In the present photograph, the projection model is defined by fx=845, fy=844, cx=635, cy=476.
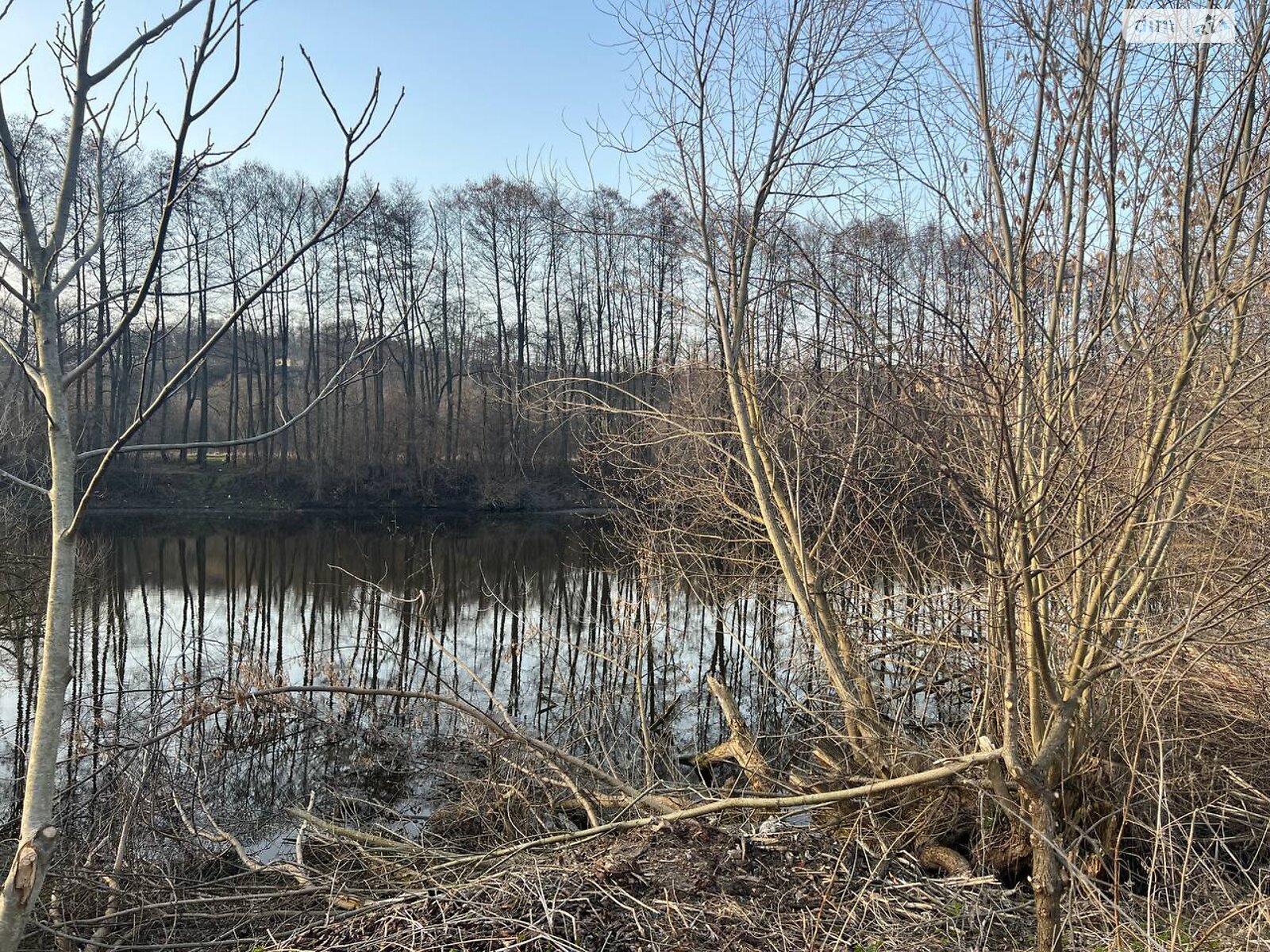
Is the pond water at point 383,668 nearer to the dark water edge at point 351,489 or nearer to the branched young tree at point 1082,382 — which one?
the branched young tree at point 1082,382

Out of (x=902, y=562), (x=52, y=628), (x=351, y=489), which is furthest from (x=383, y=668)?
(x=351, y=489)

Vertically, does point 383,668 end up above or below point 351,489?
below

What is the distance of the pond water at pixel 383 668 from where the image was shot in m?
6.10

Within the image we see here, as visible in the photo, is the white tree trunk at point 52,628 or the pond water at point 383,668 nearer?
the white tree trunk at point 52,628

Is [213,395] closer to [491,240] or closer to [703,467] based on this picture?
[491,240]

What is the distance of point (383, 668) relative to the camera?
10.9 meters

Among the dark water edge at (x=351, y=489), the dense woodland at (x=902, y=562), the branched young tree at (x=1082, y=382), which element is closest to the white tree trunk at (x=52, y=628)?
the dense woodland at (x=902, y=562)

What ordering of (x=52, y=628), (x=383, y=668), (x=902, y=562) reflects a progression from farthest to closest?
(x=383, y=668) < (x=902, y=562) < (x=52, y=628)

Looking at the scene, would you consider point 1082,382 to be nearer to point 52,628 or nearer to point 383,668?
point 52,628

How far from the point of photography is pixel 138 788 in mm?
4137

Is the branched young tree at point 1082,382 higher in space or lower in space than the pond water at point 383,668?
higher

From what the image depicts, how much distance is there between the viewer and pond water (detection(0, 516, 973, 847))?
240 inches

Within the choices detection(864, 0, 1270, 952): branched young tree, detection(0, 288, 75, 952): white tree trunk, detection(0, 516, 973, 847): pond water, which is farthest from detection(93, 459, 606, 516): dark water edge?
detection(0, 288, 75, 952): white tree trunk

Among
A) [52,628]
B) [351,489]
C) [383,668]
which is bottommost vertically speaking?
[383,668]
